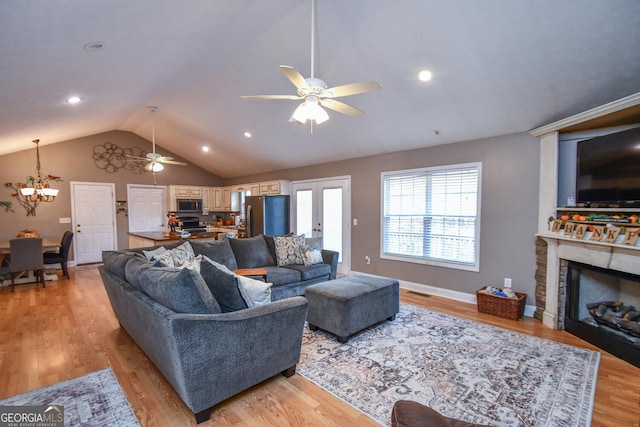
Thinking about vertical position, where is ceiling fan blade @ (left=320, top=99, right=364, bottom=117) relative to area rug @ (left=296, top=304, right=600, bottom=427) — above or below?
above

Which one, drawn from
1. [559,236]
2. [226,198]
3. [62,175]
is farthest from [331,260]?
[62,175]

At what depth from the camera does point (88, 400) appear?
2.17 meters

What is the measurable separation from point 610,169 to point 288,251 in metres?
3.95

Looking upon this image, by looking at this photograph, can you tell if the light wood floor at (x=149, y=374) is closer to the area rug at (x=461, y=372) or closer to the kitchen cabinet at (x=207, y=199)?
the area rug at (x=461, y=372)

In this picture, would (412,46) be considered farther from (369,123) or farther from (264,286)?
(264,286)

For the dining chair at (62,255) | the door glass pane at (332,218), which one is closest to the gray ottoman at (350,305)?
the door glass pane at (332,218)

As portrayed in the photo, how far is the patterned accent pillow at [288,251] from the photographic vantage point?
4.60m

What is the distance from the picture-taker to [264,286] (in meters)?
2.36

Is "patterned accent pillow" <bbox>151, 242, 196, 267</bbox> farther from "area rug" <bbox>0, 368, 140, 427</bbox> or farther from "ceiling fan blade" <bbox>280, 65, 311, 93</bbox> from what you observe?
"ceiling fan blade" <bbox>280, 65, 311, 93</bbox>

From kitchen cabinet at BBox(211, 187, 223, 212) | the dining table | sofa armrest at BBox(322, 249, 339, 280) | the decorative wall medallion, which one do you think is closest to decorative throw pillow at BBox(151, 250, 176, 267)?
sofa armrest at BBox(322, 249, 339, 280)

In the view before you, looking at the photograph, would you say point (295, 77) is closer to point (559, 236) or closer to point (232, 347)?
point (232, 347)

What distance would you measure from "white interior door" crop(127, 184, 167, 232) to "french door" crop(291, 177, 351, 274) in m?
3.97

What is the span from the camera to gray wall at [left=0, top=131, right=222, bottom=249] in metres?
6.26

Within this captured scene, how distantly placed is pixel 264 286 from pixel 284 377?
82 cm
